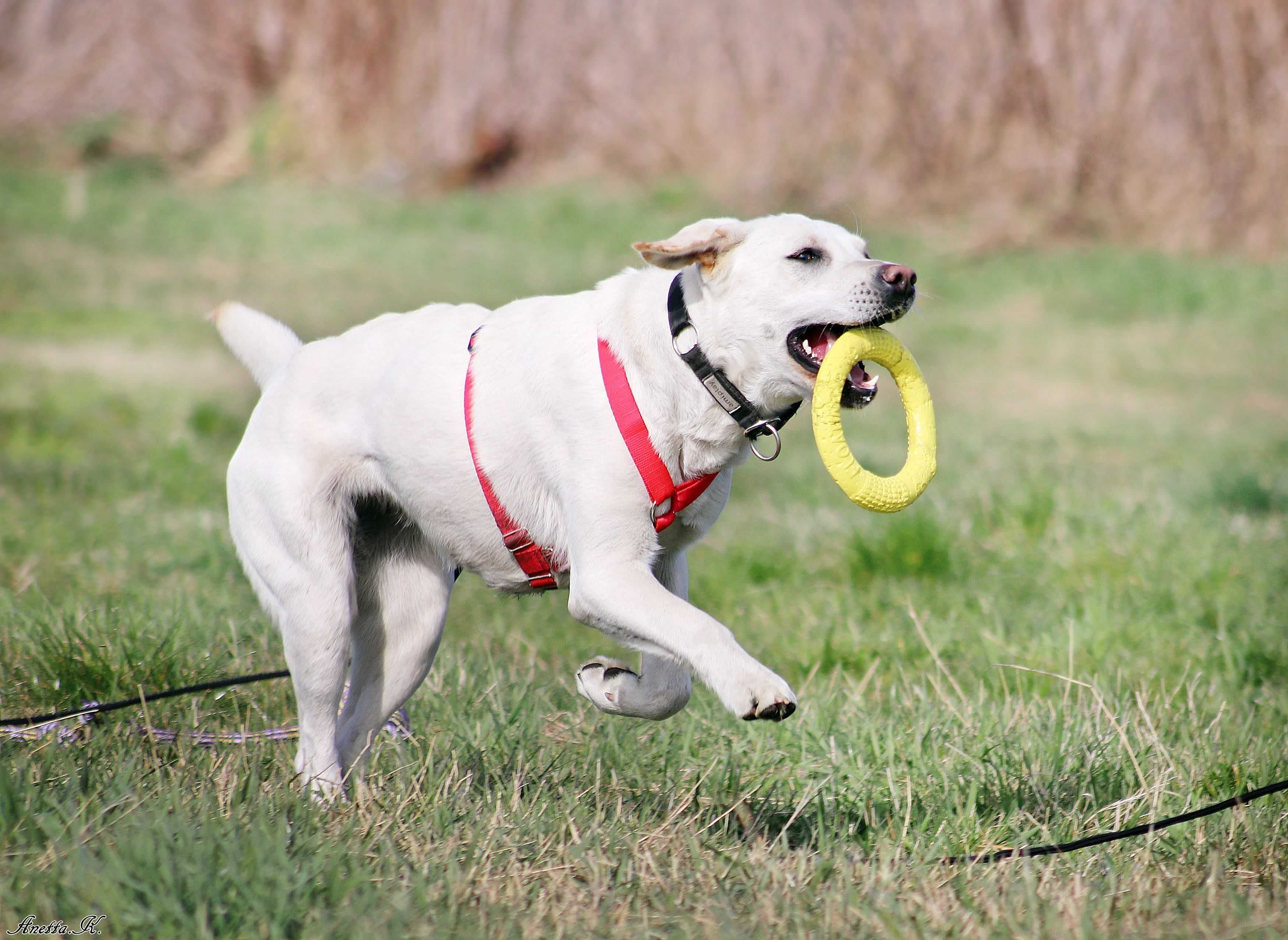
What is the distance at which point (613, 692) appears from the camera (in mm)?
3168

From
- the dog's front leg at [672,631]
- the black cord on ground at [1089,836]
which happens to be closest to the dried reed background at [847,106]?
the black cord on ground at [1089,836]

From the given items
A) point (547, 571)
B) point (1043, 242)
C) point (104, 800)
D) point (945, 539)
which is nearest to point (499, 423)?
point (547, 571)

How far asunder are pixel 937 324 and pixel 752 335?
7.62 metres

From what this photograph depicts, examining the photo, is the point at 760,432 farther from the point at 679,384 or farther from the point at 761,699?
the point at 761,699

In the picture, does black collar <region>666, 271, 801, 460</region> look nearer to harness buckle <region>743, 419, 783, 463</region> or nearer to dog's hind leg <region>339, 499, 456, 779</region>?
harness buckle <region>743, 419, 783, 463</region>

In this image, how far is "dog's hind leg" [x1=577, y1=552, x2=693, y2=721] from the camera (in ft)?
10.2

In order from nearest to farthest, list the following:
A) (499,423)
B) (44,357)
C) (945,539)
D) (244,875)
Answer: (244,875), (499,423), (945,539), (44,357)

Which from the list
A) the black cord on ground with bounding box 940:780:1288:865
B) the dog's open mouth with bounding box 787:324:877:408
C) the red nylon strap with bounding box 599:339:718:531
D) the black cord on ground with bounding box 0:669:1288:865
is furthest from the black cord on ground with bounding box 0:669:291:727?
the black cord on ground with bounding box 940:780:1288:865

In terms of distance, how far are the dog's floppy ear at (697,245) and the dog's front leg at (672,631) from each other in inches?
27.9

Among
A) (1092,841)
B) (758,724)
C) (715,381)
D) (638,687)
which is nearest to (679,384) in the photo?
(715,381)

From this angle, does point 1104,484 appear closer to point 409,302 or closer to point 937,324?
point 937,324

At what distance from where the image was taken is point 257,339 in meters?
3.93

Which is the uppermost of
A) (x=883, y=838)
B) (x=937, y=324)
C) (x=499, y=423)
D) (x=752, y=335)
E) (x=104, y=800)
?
(x=752, y=335)

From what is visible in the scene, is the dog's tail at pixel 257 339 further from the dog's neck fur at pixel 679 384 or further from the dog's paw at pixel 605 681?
the dog's paw at pixel 605 681
